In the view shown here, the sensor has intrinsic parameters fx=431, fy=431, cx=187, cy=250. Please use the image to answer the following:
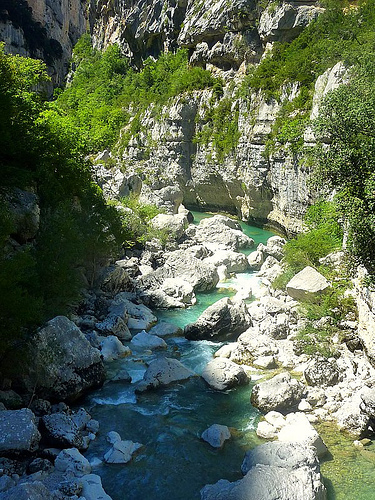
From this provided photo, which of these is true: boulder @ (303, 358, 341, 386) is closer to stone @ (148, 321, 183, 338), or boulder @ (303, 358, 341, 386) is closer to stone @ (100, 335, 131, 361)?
stone @ (148, 321, 183, 338)

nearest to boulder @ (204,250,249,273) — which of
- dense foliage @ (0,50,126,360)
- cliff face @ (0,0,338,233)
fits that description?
cliff face @ (0,0,338,233)

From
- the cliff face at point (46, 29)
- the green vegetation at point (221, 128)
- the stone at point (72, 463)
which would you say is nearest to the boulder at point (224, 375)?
the stone at point (72, 463)

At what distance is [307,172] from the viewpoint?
28.1m

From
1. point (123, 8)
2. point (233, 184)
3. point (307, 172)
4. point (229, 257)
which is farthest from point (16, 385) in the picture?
point (123, 8)

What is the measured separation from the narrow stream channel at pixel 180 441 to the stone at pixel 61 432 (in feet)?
1.57

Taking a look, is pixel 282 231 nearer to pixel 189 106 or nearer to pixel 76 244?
pixel 189 106

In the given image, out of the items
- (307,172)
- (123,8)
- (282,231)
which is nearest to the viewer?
(307,172)

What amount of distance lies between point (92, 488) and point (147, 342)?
7.75 meters

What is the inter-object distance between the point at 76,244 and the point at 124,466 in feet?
28.5

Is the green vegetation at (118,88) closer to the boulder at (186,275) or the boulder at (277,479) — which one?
the boulder at (186,275)

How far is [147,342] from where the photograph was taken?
662 inches

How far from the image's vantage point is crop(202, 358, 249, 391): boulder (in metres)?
13.7

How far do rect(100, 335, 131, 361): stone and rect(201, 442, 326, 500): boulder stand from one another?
706 centimetres

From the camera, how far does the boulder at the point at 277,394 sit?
1231 centimetres
